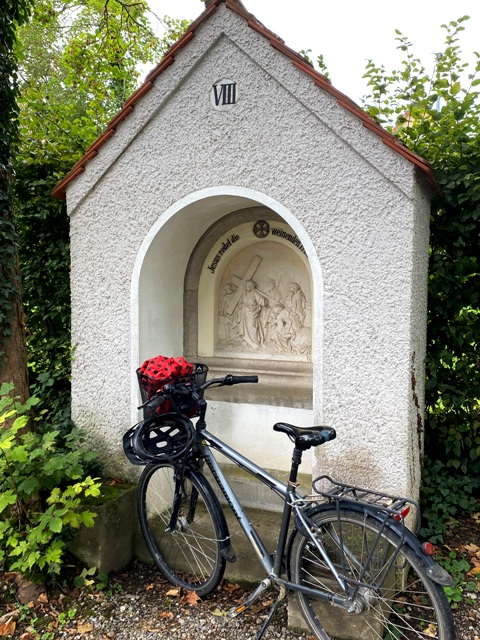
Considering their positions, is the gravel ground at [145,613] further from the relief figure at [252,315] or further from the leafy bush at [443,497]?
the relief figure at [252,315]

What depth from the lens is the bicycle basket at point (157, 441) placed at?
298 cm

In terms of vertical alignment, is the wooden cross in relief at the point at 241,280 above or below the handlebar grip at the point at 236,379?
above

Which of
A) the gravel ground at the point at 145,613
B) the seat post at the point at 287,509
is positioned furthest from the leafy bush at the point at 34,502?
the seat post at the point at 287,509

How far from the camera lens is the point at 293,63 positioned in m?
3.28

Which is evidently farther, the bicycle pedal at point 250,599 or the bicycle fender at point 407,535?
the bicycle pedal at point 250,599

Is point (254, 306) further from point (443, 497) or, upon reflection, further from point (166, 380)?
point (443, 497)

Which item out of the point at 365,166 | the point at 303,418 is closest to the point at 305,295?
the point at 303,418

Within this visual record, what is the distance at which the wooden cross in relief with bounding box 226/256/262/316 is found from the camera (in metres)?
4.51

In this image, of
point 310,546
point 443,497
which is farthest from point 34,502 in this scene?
point 443,497

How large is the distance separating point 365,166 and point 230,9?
5.01ft

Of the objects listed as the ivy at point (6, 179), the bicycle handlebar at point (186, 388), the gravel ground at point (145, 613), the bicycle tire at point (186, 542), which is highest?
the ivy at point (6, 179)

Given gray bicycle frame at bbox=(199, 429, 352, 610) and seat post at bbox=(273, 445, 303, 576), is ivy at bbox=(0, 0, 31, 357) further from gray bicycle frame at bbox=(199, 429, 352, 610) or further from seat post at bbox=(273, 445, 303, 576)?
seat post at bbox=(273, 445, 303, 576)

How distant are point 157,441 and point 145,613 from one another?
110cm

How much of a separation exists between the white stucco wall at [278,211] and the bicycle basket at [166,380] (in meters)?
0.64
